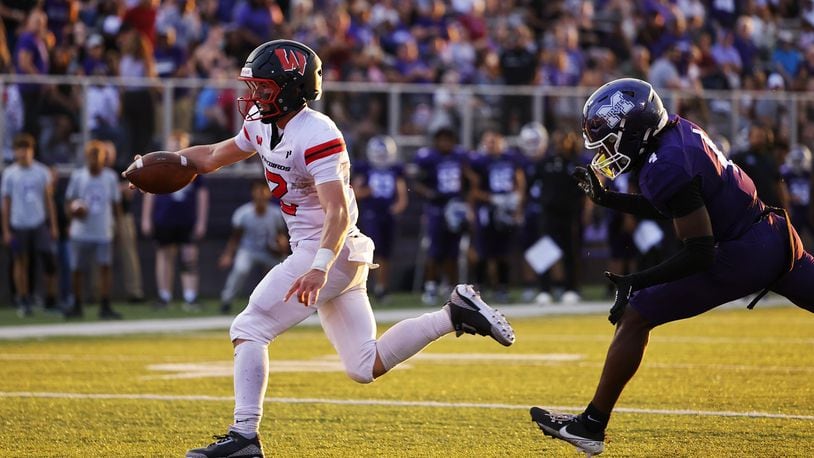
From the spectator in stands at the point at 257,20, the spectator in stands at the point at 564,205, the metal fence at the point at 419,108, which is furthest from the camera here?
the spectator in stands at the point at 257,20

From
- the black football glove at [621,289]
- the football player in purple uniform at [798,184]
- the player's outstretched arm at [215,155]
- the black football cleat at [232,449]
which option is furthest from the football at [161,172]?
the football player in purple uniform at [798,184]

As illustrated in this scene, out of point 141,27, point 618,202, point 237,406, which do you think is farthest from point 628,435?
point 141,27

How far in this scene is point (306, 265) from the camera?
19.4 ft

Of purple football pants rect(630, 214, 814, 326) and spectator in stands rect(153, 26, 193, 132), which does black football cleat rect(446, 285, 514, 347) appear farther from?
spectator in stands rect(153, 26, 193, 132)

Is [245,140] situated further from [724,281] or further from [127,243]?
[127,243]

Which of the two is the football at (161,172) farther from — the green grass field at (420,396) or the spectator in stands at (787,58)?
the spectator in stands at (787,58)

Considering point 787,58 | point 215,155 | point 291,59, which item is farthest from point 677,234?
point 787,58

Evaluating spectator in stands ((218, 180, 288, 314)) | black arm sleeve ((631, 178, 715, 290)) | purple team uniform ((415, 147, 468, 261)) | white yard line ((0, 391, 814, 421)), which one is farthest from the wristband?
purple team uniform ((415, 147, 468, 261))

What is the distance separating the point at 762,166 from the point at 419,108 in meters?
4.51

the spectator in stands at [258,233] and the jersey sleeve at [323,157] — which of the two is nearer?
the jersey sleeve at [323,157]

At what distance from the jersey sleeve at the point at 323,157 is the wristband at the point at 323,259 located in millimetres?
288

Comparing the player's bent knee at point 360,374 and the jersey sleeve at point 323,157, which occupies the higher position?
the jersey sleeve at point 323,157

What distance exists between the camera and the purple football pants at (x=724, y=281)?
5.80 metres

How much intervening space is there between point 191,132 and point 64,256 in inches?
88.7
